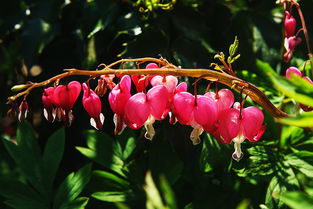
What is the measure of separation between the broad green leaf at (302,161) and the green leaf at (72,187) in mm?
541

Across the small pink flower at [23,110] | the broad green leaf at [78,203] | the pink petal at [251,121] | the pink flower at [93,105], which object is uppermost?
the small pink flower at [23,110]

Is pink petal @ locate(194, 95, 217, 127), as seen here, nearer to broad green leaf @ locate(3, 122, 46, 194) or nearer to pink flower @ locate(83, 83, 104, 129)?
pink flower @ locate(83, 83, 104, 129)

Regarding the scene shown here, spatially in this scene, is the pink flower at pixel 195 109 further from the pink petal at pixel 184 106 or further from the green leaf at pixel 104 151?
the green leaf at pixel 104 151

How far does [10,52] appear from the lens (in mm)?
1921

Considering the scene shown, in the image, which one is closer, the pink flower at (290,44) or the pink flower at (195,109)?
the pink flower at (195,109)

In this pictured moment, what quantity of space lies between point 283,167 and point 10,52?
4.04ft

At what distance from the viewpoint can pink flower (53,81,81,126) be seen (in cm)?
104

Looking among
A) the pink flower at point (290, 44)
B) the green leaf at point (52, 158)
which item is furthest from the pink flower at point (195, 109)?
the green leaf at point (52, 158)

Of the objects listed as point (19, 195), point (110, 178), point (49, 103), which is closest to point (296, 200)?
point (49, 103)

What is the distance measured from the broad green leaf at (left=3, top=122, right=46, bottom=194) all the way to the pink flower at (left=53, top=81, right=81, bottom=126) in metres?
0.33

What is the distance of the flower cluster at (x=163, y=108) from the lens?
1008 mm

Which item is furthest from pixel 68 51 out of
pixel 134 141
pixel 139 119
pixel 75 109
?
pixel 139 119

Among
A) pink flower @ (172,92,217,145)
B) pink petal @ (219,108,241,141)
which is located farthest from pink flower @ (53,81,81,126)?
pink petal @ (219,108,241,141)

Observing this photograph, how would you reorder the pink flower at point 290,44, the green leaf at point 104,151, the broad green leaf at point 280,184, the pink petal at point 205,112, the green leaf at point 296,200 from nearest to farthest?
the green leaf at point 296,200 < the pink petal at point 205,112 < the broad green leaf at point 280,184 < the pink flower at point 290,44 < the green leaf at point 104,151
